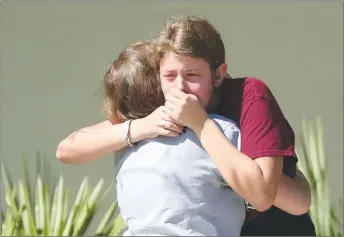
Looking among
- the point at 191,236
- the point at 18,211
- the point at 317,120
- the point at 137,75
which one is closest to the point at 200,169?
the point at 191,236

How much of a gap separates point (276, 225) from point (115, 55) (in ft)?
11.2

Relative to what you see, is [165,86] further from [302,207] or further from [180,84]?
[302,207]

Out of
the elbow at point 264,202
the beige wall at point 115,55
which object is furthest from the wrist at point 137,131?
the beige wall at point 115,55

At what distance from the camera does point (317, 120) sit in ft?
18.1

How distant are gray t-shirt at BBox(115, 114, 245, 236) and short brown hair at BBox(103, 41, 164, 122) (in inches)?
7.7

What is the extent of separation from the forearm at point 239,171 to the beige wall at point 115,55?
343 centimetres

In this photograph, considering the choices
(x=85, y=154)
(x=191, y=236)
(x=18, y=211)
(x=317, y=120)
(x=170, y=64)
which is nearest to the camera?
(x=191, y=236)

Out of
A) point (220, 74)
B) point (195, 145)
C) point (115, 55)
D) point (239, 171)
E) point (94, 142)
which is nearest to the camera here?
point (239, 171)

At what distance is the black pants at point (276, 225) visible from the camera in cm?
245

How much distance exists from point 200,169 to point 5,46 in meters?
3.67

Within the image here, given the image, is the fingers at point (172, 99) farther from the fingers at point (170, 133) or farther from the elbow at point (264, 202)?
the elbow at point (264, 202)

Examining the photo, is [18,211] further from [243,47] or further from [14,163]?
[243,47]

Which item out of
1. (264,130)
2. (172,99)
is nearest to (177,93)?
(172,99)

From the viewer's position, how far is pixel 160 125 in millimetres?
2381
